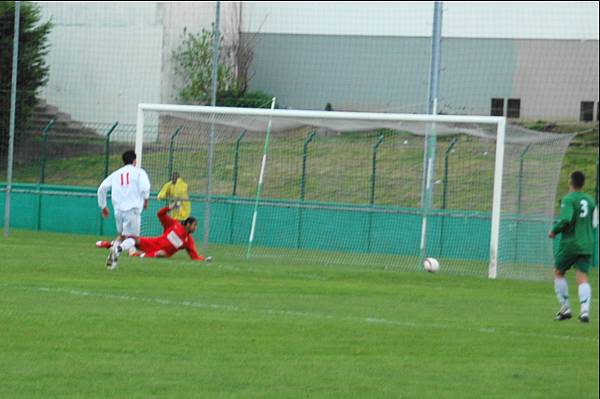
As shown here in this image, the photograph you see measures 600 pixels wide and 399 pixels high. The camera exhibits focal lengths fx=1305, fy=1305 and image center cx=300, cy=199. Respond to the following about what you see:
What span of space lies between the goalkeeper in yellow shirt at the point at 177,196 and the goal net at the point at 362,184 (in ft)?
0.59

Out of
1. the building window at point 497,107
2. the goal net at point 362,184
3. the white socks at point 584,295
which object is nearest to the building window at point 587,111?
the building window at point 497,107

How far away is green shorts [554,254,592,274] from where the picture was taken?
15883 millimetres

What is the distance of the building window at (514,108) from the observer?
2839cm

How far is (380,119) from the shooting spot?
922 inches

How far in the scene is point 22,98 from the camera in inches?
1190

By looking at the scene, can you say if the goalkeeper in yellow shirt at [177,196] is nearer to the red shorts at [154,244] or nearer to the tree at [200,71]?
the red shorts at [154,244]

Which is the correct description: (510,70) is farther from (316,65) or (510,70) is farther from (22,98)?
(22,98)

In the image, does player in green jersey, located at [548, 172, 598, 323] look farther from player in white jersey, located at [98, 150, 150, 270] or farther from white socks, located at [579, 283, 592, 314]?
player in white jersey, located at [98, 150, 150, 270]

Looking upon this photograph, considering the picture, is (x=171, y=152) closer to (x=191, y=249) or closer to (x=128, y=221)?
(x=191, y=249)

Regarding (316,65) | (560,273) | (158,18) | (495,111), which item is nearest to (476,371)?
(560,273)

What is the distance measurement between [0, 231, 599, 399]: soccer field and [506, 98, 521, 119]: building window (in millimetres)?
9552

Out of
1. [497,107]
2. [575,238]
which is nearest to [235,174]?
[497,107]

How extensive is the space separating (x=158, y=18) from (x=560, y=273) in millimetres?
20832

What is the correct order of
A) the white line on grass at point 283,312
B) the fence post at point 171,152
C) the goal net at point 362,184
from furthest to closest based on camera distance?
the fence post at point 171,152, the goal net at point 362,184, the white line on grass at point 283,312
